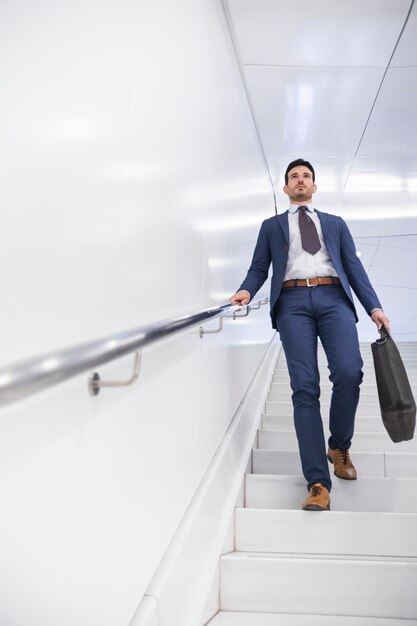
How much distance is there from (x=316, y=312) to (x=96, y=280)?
158 centimetres

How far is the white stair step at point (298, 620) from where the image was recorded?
1.65m

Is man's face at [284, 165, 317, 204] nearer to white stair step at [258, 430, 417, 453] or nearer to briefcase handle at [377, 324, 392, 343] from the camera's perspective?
briefcase handle at [377, 324, 392, 343]

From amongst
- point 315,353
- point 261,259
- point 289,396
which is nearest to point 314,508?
point 315,353

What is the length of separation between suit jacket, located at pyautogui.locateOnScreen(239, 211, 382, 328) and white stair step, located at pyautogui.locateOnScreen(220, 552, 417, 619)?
1.10 metres

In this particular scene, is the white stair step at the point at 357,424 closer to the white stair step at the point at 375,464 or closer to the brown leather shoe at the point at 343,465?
the white stair step at the point at 375,464

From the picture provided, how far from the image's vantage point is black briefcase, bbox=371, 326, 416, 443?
2.09m

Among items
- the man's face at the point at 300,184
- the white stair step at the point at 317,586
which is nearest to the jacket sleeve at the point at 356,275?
the man's face at the point at 300,184

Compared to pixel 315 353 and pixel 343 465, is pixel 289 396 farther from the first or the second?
pixel 315 353

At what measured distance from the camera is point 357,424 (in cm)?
347

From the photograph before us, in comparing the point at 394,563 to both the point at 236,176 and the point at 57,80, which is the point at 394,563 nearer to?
the point at 57,80

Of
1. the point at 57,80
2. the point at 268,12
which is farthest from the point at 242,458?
the point at 268,12

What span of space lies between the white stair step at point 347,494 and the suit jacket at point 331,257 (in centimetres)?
75

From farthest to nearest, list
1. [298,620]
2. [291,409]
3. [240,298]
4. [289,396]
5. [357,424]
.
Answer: [289,396] < [291,409] < [357,424] < [240,298] < [298,620]

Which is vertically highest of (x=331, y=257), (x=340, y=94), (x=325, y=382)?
(x=340, y=94)
